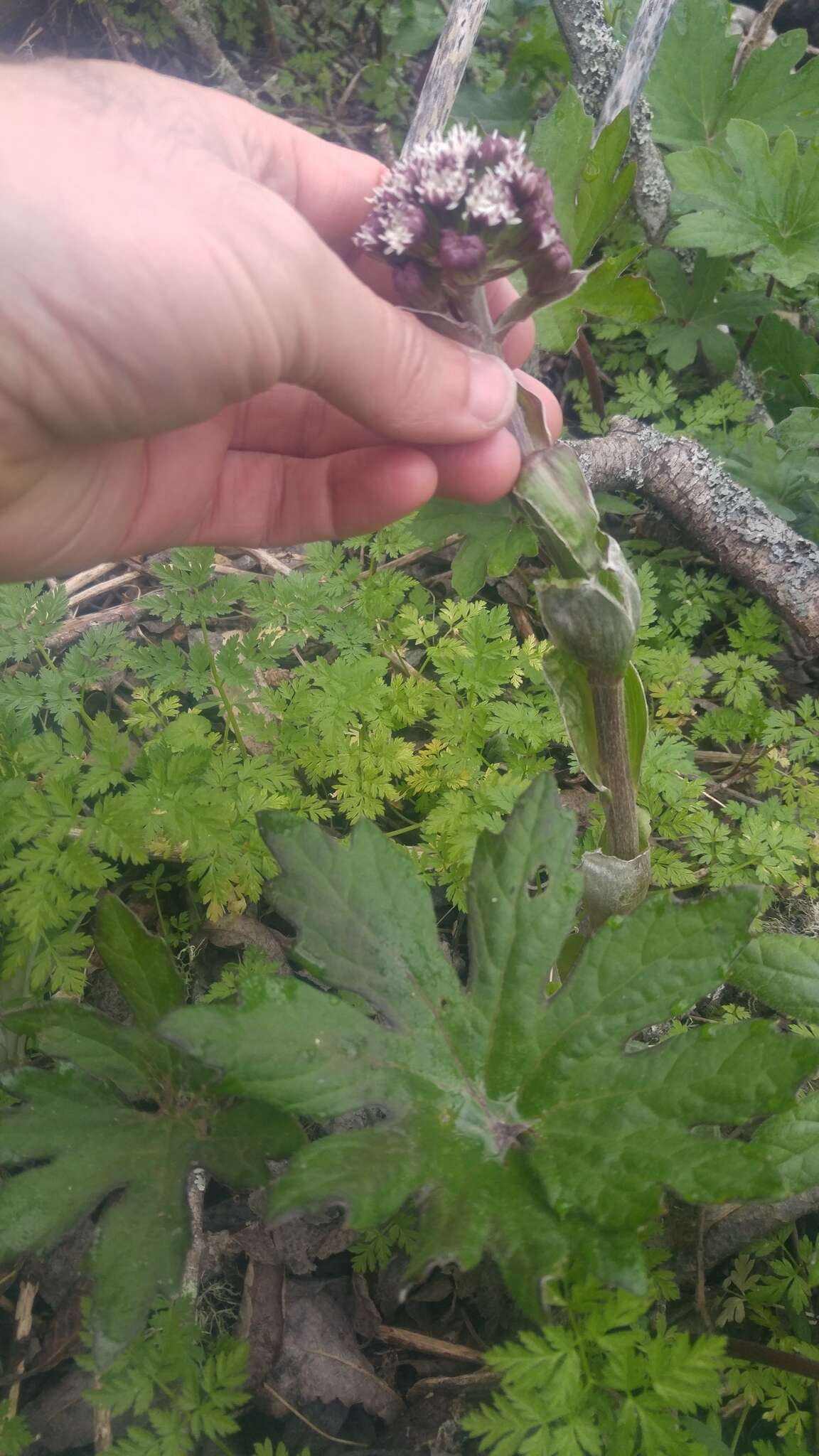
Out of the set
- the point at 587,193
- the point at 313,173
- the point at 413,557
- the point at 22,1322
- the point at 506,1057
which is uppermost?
the point at 587,193

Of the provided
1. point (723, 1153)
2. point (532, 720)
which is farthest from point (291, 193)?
point (723, 1153)

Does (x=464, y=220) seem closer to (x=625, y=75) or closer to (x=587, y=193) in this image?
(x=587, y=193)

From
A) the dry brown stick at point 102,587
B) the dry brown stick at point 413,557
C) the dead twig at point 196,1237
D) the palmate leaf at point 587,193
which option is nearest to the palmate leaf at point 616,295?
the palmate leaf at point 587,193

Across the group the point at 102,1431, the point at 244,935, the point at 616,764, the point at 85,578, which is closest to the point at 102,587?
the point at 85,578

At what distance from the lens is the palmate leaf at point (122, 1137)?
1608 mm

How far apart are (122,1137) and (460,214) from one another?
187cm

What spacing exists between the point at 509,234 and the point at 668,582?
1.72 metres

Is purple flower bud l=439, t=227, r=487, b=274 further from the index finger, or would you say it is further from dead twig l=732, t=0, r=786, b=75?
dead twig l=732, t=0, r=786, b=75

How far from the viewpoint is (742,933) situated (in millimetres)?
1592

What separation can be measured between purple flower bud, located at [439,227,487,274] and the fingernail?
0.21 m

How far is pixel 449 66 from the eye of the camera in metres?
3.15

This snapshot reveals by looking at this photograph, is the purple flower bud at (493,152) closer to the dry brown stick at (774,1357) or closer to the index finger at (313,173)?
the index finger at (313,173)

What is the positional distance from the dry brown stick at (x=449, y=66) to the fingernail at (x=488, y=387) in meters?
1.94

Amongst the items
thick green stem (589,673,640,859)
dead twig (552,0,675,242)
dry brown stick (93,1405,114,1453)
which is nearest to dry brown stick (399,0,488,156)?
dead twig (552,0,675,242)
